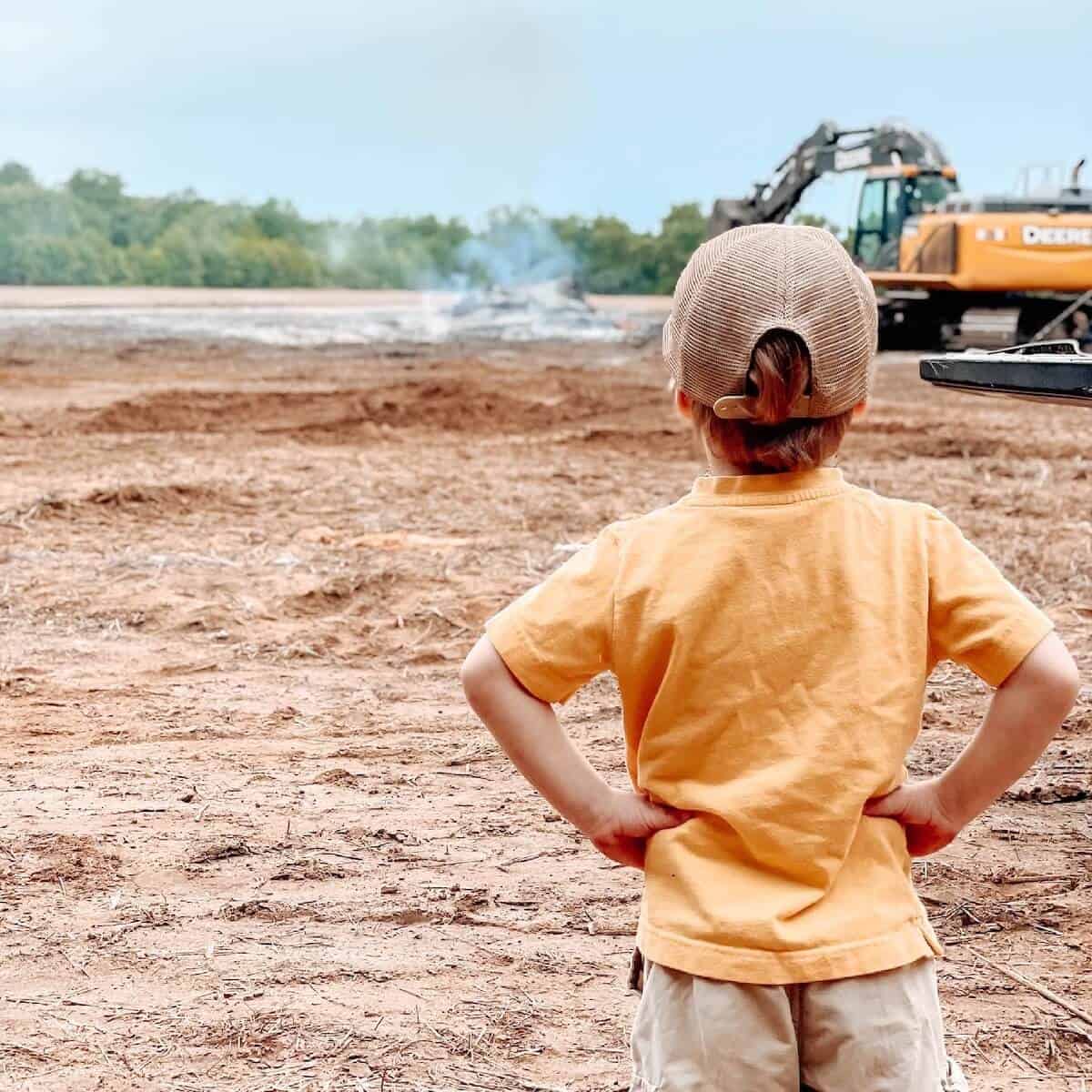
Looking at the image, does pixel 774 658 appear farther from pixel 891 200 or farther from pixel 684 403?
pixel 891 200

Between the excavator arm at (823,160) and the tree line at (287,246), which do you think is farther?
the tree line at (287,246)

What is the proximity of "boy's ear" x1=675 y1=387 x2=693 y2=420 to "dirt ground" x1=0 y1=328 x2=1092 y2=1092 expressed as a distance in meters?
1.43

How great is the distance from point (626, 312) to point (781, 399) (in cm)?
3916

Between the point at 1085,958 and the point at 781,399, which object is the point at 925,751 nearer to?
the point at 1085,958

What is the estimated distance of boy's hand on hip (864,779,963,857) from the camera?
200 cm

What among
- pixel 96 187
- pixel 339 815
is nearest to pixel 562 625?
pixel 339 815

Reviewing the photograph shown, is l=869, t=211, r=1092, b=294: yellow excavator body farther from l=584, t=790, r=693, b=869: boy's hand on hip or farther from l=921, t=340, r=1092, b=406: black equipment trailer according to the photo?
l=584, t=790, r=693, b=869: boy's hand on hip

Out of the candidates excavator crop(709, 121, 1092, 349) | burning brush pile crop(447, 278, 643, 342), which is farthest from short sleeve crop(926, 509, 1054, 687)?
burning brush pile crop(447, 278, 643, 342)

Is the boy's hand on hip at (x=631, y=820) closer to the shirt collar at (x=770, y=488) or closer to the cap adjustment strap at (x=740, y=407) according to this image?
the shirt collar at (x=770, y=488)

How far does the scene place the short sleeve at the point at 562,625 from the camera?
1.96 metres

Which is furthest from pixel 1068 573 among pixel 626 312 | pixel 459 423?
pixel 626 312

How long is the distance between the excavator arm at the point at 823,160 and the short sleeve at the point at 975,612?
2309 centimetres

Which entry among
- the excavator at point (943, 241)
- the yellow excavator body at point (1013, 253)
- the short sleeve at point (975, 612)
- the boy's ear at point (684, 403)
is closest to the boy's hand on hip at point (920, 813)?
the short sleeve at point (975, 612)

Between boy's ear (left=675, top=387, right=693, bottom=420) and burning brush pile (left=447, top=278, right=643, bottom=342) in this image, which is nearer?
boy's ear (left=675, top=387, right=693, bottom=420)
